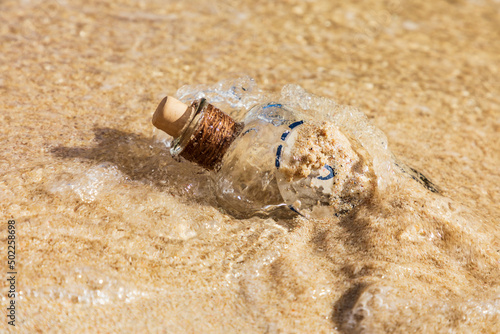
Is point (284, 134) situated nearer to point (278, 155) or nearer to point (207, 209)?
point (278, 155)

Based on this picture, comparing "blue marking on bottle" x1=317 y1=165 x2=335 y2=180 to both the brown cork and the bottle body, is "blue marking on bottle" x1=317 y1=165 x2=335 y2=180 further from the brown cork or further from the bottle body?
the brown cork

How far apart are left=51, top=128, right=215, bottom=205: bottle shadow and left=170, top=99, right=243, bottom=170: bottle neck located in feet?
0.53

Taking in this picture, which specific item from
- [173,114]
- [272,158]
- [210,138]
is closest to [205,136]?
[210,138]

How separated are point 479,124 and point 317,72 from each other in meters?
0.90

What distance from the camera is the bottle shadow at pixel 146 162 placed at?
171 centimetres

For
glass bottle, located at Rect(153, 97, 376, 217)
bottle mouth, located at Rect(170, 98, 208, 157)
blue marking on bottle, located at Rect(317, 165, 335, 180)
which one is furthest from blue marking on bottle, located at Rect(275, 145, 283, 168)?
bottle mouth, located at Rect(170, 98, 208, 157)

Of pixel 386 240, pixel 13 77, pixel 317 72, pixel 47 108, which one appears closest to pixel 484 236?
pixel 386 240

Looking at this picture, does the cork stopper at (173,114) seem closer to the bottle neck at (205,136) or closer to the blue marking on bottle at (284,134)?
the bottle neck at (205,136)

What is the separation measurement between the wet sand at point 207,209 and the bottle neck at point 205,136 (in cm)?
20

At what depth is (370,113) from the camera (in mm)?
2328

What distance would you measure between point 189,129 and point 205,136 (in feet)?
0.19

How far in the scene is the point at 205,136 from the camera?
4.96 ft

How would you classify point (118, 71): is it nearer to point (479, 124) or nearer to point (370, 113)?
point (370, 113)

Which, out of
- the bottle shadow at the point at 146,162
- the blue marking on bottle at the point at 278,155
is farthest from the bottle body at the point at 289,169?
the bottle shadow at the point at 146,162
